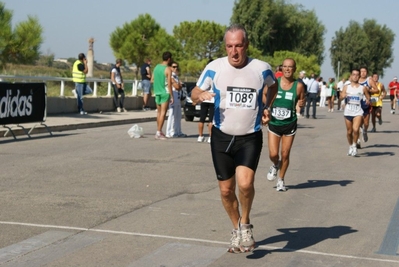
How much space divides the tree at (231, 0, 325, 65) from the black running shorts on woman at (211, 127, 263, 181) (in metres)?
80.8

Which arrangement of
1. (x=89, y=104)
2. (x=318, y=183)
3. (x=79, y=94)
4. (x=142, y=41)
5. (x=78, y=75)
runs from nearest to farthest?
(x=318, y=183), (x=78, y=75), (x=79, y=94), (x=89, y=104), (x=142, y=41)

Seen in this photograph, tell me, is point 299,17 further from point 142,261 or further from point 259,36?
point 142,261

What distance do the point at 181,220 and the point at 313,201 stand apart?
7.88 feet

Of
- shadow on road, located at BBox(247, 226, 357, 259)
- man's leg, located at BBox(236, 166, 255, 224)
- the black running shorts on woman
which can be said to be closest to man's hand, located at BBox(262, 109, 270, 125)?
the black running shorts on woman

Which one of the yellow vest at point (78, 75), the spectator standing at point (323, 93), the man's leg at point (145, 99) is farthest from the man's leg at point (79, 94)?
the spectator standing at point (323, 93)

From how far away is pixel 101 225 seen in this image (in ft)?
27.5

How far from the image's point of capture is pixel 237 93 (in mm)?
7098

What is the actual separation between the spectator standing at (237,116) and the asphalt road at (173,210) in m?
0.55

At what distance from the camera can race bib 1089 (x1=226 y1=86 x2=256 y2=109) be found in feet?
23.3

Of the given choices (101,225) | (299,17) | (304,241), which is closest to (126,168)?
(101,225)

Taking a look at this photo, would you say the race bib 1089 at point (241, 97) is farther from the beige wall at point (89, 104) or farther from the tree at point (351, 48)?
the tree at point (351, 48)

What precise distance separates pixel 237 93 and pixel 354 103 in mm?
9830

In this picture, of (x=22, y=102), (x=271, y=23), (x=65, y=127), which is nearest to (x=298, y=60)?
(x=271, y=23)

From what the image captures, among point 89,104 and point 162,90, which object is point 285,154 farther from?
point 89,104
